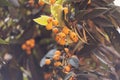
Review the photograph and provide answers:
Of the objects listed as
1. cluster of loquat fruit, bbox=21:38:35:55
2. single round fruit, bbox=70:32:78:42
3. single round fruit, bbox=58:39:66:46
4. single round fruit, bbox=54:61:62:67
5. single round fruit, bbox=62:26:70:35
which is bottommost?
single round fruit, bbox=54:61:62:67

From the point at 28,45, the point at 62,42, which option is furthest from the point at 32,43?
the point at 62,42

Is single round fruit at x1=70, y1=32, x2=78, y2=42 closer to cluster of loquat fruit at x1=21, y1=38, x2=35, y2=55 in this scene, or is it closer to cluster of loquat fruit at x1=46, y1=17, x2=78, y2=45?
cluster of loquat fruit at x1=46, y1=17, x2=78, y2=45

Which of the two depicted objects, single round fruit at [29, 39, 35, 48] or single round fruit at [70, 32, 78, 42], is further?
single round fruit at [29, 39, 35, 48]

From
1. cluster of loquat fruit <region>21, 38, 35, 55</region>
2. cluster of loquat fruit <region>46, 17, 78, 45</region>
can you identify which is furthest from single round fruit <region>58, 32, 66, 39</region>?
cluster of loquat fruit <region>21, 38, 35, 55</region>

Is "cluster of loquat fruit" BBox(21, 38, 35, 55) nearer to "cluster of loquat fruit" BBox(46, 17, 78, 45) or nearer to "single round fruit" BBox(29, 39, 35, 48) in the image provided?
"single round fruit" BBox(29, 39, 35, 48)

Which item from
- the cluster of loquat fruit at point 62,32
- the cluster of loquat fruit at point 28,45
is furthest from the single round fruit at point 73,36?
the cluster of loquat fruit at point 28,45

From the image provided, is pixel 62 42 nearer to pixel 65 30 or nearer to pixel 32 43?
pixel 65 30

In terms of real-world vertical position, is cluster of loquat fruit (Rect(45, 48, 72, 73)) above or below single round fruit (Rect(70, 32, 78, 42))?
below

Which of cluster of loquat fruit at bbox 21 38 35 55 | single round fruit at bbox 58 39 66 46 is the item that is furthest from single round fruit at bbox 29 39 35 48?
single round fruit at bbox 58 39 66 46

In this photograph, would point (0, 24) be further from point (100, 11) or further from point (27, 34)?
point (100, 11)

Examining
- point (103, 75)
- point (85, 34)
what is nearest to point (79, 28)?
point (85, 34)
